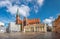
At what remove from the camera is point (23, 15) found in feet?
26.9

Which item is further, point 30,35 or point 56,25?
point 30,35

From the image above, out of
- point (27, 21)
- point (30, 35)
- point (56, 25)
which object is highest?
point (27, 21)

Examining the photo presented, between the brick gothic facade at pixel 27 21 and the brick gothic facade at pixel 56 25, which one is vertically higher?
the brick gothic facade at pixel 27 21

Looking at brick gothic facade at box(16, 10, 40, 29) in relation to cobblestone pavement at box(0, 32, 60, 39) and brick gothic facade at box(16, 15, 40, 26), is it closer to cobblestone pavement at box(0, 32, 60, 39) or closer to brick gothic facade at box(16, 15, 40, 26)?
brick gothic facade at box(16, 15, 40, 26)

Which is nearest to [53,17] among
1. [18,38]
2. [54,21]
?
[54,21]

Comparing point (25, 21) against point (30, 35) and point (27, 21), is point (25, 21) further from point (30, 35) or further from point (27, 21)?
point (30, 35)

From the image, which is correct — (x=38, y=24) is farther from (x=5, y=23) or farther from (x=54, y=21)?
(x=5, y=23)

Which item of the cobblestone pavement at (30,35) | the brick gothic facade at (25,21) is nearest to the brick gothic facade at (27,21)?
the brick gothic facade at (25,21)

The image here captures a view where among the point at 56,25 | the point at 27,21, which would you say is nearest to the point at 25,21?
the point at 27,21

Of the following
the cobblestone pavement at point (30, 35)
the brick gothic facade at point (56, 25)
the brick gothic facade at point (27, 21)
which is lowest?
the cobblestone pavement at point (30, 35)

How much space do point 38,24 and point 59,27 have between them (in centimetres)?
67

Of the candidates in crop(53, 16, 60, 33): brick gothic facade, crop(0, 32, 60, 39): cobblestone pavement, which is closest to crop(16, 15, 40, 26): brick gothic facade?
crop(0, 32, 60, 39): cobblestone pavement

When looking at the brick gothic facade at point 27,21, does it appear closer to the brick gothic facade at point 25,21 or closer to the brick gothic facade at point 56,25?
the brick gothic facade at point 25,21

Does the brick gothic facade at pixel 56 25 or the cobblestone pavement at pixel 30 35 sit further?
the cobblestone pavement at pixel 30 35
